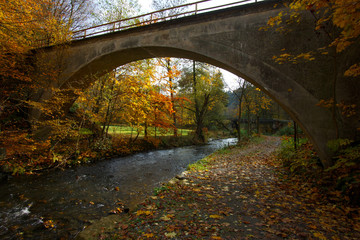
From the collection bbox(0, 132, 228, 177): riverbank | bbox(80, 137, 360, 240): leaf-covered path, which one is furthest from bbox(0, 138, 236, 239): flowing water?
bbox(80, 137, 360, 240): leaf-covered path

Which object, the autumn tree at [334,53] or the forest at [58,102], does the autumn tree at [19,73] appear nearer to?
the forest at [58,102]

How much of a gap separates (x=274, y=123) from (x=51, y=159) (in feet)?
89.5

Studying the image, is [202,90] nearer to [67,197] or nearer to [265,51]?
[265,51]

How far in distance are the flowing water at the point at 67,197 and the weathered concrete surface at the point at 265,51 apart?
17.1 ft

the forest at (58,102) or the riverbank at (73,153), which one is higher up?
the forest at (58,102)

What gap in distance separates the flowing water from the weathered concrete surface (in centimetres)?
521

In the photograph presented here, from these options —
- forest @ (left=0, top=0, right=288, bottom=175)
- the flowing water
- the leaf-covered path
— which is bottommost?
the flowing water

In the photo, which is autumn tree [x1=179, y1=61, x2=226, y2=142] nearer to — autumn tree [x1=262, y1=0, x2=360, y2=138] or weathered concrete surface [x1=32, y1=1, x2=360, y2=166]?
weathered concrete surface [x1=32, y1=1, x2=360, y2=166]

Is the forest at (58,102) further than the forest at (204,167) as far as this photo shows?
Yes

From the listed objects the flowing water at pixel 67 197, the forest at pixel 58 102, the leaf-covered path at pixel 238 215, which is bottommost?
the flowing water at pixel 67 197

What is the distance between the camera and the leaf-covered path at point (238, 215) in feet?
8.04

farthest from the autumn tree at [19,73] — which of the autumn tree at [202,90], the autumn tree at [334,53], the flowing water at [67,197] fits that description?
the autumn tree at [202,90]

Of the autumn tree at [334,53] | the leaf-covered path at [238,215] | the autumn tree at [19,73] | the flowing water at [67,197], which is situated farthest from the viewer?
the autumn tree at [19,73]

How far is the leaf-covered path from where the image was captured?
245 cm
